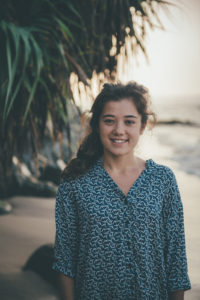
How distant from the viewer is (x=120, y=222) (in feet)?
4.83

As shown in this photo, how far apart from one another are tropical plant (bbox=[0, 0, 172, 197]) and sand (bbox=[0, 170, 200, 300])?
2.51 ft

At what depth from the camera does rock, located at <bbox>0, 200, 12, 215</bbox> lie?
12.8 feet

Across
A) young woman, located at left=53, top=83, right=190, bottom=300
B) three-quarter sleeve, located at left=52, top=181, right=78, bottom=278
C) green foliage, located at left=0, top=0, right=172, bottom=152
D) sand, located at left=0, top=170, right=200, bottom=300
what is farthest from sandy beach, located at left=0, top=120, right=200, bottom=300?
green foliage, located at left=0, top=0, right=172, bottom=152

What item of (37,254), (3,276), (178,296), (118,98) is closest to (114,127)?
(118,98)

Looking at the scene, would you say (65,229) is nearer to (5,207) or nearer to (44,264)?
(44,264)

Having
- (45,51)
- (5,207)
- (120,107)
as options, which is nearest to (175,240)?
(120,107)

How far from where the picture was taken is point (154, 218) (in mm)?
Result: 1494

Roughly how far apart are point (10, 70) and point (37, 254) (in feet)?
4.79

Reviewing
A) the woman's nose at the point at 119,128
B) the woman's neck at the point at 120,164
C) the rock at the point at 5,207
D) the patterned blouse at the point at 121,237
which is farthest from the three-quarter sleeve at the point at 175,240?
the rock at the point at 5,207

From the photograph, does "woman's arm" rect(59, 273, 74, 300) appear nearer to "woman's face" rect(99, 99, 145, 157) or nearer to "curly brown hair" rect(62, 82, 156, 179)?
"curly brown hair" rect(62, 82, 156, 179)

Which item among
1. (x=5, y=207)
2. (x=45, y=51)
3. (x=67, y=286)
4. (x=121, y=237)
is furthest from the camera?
Result: (x=5, y=207)

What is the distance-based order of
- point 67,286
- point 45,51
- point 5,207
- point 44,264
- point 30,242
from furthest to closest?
point 5,207
point 30,242
point 44,264
point 45,51
point 67,286

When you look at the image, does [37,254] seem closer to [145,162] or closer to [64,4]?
[145,162]

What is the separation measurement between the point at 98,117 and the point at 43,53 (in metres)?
1.01
